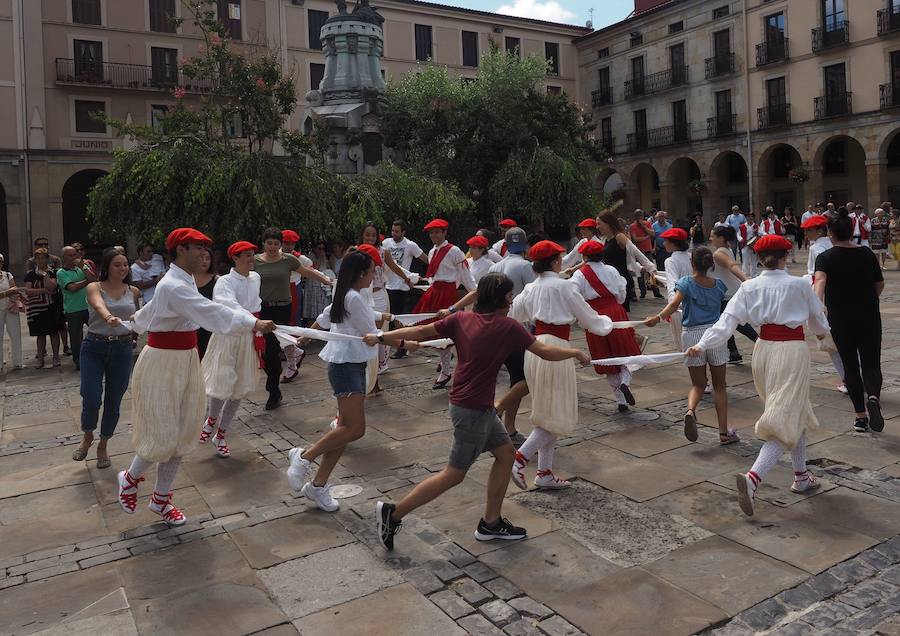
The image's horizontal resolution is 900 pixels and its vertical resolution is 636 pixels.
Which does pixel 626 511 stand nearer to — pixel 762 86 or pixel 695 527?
pixel 695 527

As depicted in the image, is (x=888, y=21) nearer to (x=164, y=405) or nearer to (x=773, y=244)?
(x=773, y=244)

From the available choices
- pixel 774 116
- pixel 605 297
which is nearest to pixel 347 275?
pixel 605 297

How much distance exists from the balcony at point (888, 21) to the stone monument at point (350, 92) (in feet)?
73.9

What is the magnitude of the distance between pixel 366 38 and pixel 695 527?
641 inches

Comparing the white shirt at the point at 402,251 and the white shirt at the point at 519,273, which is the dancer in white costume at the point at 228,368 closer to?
the white shirt at the point at 519,273

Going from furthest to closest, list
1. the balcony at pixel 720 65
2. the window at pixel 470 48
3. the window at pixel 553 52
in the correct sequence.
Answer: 1. the window at pixel 553 52
2. the window at pixel 470 48
3. the balcony at pixel 720 65

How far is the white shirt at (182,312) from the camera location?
4.76 m

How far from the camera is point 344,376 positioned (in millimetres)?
5051

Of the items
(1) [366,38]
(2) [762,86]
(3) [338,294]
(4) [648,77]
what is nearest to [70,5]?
(1) [366,38]

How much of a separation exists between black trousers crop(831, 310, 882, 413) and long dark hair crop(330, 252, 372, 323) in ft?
12.6

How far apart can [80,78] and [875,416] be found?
3283 centimetres

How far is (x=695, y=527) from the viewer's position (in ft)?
14.9

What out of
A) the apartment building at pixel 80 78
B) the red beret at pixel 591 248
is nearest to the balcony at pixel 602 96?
the apartment building at pixel 80 78

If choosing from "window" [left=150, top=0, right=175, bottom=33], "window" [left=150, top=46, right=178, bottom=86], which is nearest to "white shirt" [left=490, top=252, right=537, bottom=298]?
"window" [left=150, top=46, right=178, bottom=86]
